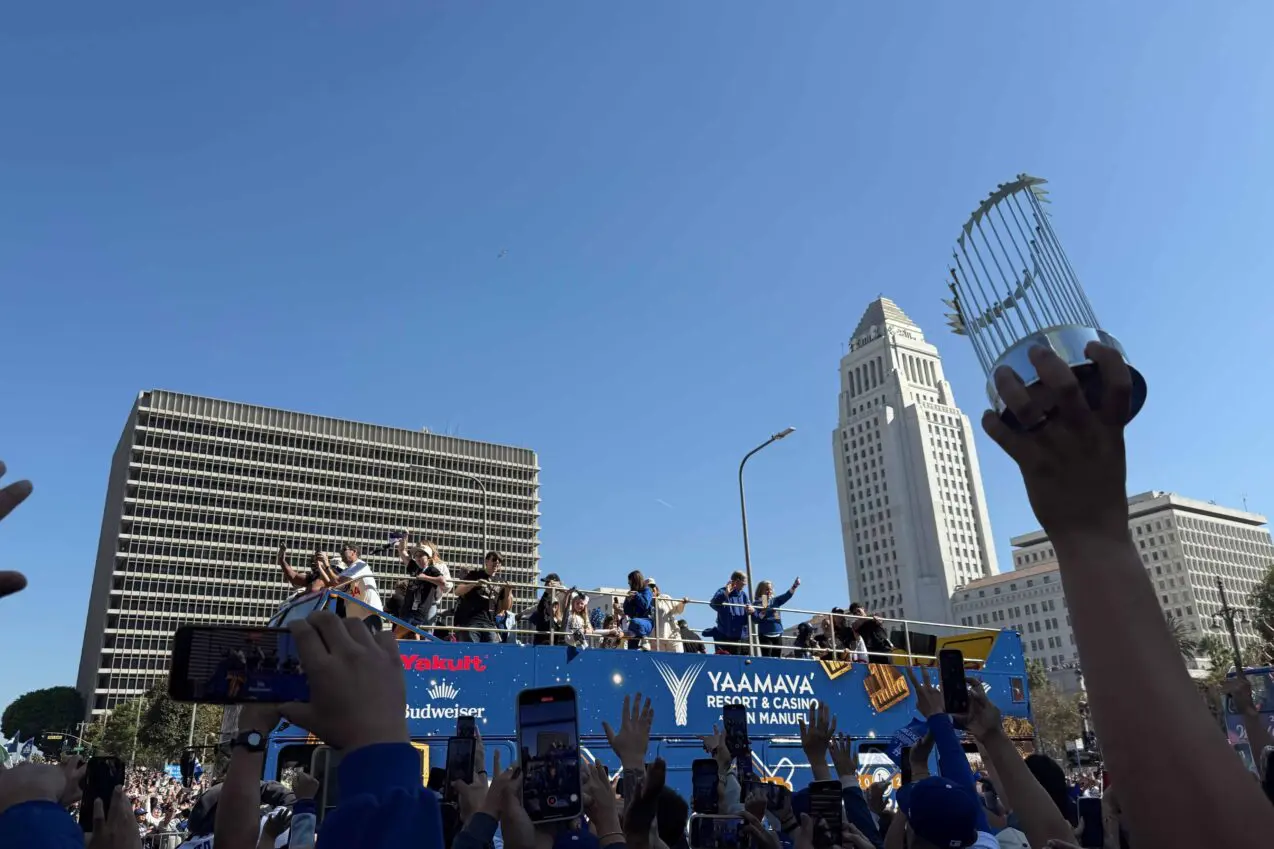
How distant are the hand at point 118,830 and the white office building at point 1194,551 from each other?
146m

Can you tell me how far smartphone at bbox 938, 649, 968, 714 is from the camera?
13.4ft

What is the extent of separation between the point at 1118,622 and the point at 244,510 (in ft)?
443

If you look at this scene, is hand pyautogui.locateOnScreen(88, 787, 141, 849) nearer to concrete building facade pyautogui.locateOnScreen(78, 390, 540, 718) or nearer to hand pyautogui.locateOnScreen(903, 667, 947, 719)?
hand pyautogui.locateOnScreen(903, 667, 947, 719)

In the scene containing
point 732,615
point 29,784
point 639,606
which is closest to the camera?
point 29,784

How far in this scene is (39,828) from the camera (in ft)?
6.02

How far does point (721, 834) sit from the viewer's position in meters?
3.59

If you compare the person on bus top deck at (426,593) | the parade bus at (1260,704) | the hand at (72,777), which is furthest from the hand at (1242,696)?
the parade bus at (1260,704)

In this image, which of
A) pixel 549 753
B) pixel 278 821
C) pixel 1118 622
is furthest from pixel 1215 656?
pixel 1118 622

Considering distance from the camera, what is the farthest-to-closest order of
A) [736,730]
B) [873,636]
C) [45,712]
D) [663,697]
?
[45,712], [873,636], [663,697], [736,730]

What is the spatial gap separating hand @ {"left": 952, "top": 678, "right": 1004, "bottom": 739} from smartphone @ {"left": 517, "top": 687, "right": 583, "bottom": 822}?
163 centimetres

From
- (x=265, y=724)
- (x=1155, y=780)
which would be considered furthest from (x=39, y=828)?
(x=1155, y=780)

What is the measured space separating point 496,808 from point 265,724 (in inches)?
33.1

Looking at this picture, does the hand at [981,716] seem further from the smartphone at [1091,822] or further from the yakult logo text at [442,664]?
the yakult logo text at [442,664]

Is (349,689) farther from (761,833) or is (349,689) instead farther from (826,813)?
(826,813)
